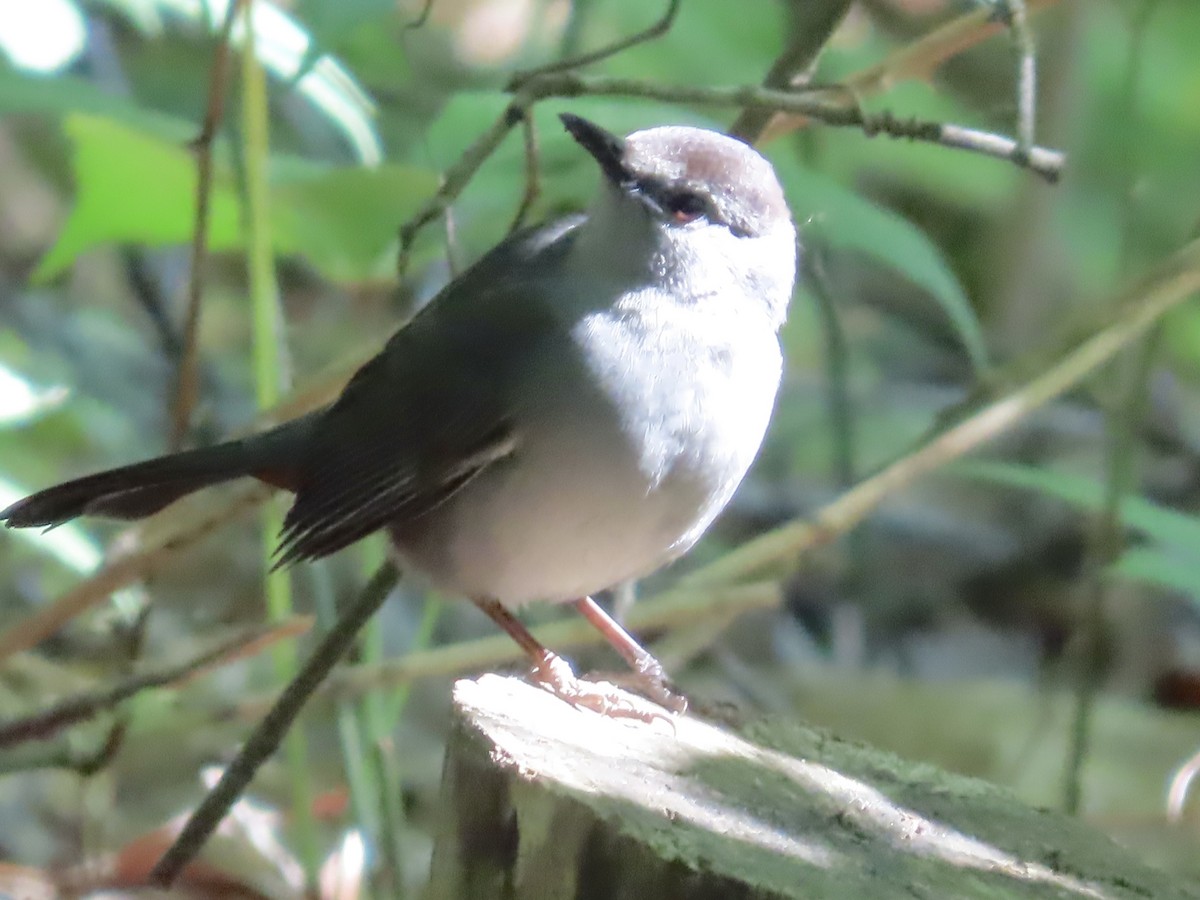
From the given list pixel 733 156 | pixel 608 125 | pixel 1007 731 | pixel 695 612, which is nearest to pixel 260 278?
pixel 608 125

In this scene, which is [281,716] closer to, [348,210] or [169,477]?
[169,477]

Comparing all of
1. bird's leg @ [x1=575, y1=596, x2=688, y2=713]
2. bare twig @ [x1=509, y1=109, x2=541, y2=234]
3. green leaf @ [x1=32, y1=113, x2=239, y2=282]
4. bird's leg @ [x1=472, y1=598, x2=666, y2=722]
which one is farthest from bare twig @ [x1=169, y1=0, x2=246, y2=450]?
bird's leg @ [x1=575, y1=596, x2=688, y2=713]

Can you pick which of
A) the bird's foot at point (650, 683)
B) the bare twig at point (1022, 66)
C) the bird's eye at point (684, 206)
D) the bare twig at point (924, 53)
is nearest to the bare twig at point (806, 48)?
the bare twig at point (924, 53)

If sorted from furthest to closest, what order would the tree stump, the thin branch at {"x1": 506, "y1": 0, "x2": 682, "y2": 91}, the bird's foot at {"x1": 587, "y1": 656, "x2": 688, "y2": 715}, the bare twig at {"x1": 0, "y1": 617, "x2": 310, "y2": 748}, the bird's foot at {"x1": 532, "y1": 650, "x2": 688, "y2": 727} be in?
the bare twig at {"x1": 0, "y1": 617, "x2": 310, "y2": 748} < the bird's foot at {"x1": 587, "y1": 656, "x2": 688, "y2": 715} < the thin branch at {"x1": 506, "y1": 0, "x2": 682, "y2": 91} < the bird's foot at {"x1": 532, "y1": 650, "x2": 688, "y2": 727} < the tree stump

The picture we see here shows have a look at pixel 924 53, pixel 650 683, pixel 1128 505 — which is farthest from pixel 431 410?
pixel 1128 505

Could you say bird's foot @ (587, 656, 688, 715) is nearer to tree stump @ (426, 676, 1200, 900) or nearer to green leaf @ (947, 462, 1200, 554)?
tree stump @ (426, 676, 1200, 900)

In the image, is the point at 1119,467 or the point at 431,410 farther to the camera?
the point at 1119,467
